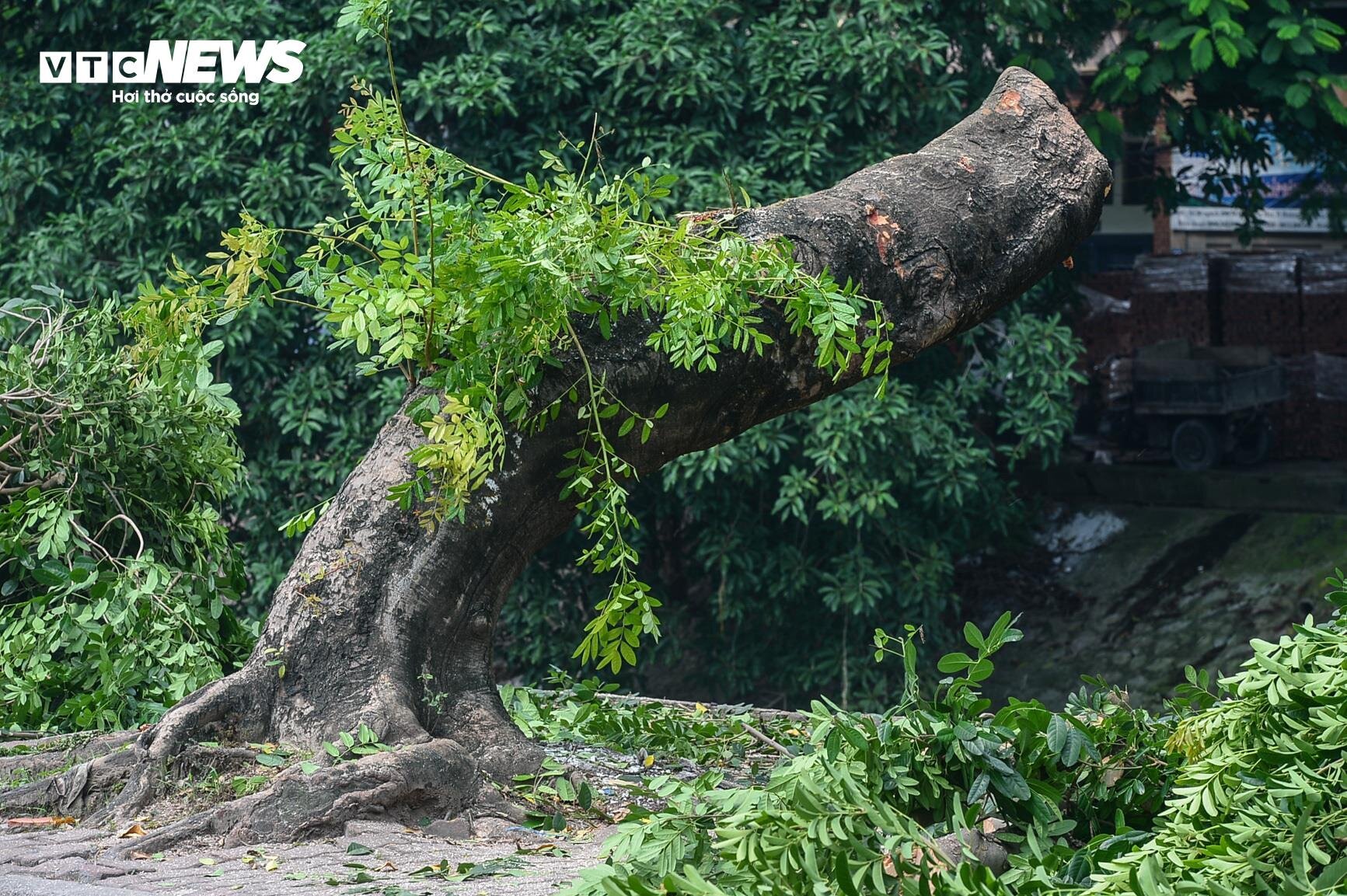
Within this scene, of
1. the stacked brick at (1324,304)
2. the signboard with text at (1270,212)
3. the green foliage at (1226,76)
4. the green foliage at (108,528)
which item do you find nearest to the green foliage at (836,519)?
the green foliage at (1226,76)

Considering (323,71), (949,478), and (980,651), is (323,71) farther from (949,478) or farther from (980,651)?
(980,651)

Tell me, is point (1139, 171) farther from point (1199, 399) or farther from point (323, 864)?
point (323, 864)

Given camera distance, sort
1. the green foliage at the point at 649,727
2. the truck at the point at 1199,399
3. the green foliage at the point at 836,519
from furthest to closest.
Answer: the truck at the point at 1199,399 < the green foliage at the point at 836,519 < the green foliage at the point at 649,727

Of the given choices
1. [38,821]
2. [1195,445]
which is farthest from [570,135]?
[1195,445]

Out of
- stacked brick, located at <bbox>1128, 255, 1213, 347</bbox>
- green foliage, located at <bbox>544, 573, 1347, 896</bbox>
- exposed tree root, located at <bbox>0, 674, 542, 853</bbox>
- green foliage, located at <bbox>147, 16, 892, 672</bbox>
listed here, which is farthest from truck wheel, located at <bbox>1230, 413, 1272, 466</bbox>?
exposed tree root, located at <bbox>0, 674, 542, 853</bbox>

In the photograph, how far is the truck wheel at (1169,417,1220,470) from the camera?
1399cm

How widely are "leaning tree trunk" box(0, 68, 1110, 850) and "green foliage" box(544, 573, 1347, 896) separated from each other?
85cm

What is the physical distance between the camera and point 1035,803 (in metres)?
2.98

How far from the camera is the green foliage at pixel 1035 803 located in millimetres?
2361

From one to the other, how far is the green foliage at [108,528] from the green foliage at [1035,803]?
7.59 ft

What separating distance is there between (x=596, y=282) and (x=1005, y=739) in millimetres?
1597

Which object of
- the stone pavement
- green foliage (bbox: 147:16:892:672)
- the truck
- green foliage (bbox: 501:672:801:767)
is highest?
green foliage (bbox: 147:16:892:672)

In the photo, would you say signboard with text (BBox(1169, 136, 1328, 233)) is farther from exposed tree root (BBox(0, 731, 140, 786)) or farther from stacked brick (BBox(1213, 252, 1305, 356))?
exposed tree root (BBox(0, 731, 140, 786))

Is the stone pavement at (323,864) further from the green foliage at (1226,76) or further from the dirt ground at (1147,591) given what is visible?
the dirt ground at (1147,591)
